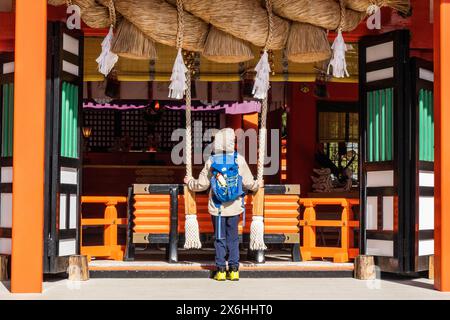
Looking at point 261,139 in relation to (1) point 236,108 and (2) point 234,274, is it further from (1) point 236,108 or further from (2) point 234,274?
(1) point 236,108

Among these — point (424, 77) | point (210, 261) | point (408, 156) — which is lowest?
point (210, 261)

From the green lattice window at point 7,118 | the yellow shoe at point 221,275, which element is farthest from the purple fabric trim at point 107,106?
the yellow shoe at point 221,275

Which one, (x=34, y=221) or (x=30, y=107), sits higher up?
(x=30, y=107)

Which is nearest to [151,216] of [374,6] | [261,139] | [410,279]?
[261,139]

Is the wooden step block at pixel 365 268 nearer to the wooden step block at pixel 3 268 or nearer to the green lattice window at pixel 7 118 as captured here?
the wooden step block at pixel 3 268

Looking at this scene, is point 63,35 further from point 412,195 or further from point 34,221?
point 412,195

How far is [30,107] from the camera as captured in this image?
21.6ft

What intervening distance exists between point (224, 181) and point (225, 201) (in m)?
0.21

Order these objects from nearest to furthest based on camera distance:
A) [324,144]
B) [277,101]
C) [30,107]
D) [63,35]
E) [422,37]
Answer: [30,107] < [63,35] < [422,37] < [277,101] < [324,144]

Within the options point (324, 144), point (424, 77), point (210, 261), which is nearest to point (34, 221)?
point (210, 261)

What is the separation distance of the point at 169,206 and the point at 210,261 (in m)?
1.00

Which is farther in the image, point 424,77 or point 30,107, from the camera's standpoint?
point 424,77

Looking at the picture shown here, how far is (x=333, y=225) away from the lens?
29.9 feet

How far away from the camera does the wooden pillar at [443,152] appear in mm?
6910
